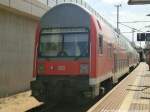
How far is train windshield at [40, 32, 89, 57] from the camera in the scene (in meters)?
13.9

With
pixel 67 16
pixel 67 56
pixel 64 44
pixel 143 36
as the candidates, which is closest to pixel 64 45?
pixel 64 44

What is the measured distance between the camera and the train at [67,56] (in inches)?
533

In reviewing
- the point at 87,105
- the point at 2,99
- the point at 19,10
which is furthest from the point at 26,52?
the point at 87,105

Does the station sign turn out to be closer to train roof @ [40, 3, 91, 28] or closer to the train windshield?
train roof @ [40, 3, 91, 28]

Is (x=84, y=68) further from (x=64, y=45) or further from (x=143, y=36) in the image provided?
(x=143, y=36)

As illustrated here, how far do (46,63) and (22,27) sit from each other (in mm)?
5116

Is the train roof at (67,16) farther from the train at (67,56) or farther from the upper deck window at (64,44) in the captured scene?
the upper deck window at (64,44)

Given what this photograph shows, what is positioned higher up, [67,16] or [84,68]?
[67,16]

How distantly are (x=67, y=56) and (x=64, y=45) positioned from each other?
39 cm

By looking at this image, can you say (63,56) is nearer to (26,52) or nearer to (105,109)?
(105,109)

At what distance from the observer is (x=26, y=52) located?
1934 cm

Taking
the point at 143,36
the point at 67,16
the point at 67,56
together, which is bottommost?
the point at 67,56

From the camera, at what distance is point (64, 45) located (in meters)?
14.1

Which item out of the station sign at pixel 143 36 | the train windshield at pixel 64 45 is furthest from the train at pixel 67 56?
the station sign at pixel 143 36
